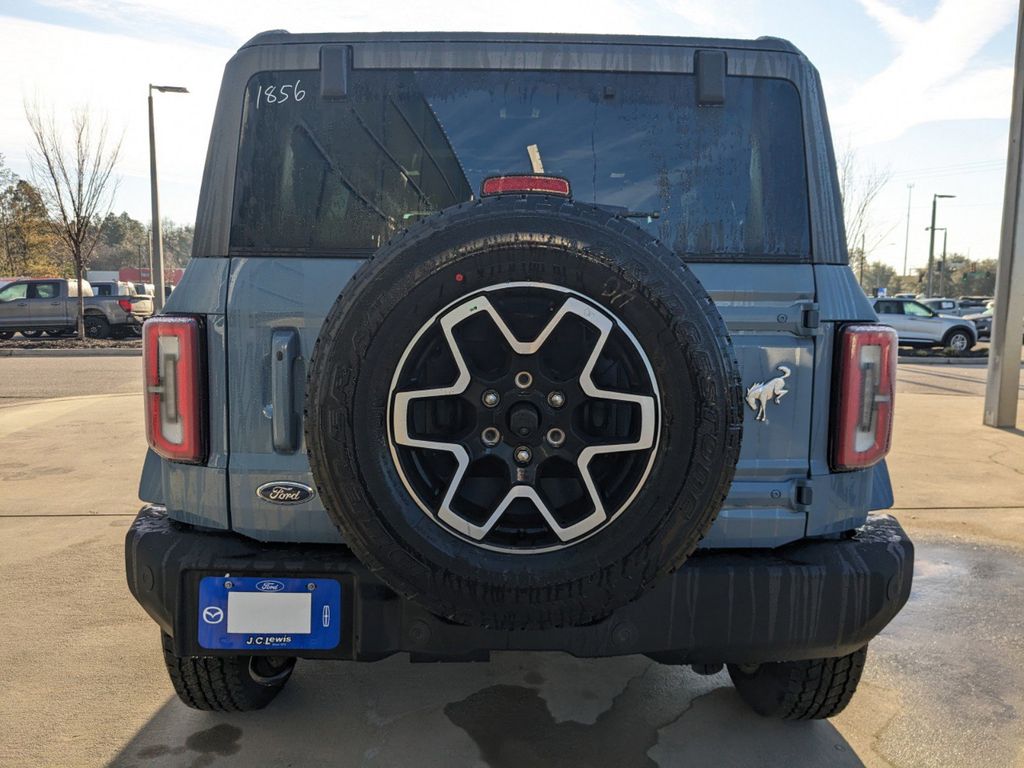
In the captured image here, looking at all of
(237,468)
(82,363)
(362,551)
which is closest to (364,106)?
(237,468)

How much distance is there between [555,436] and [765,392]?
2.33ft

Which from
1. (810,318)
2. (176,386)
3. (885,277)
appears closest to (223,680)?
(176,386)

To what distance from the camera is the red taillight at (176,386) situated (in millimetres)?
2061

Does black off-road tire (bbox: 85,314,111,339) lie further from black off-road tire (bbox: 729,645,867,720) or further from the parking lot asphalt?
black off-road tire (bbox: 729,645,867,720)

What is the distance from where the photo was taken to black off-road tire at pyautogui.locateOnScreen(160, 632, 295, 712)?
2.40 metres

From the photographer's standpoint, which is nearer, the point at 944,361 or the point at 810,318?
the point at 810,318

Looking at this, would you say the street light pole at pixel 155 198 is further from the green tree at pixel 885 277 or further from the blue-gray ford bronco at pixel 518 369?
the green tree at pixel 885 277

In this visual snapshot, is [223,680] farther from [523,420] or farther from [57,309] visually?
[57,309]

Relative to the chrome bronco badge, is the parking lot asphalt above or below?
below

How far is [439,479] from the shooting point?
71.5 inches

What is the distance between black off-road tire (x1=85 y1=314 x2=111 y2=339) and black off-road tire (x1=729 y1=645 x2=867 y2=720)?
23.5 meters

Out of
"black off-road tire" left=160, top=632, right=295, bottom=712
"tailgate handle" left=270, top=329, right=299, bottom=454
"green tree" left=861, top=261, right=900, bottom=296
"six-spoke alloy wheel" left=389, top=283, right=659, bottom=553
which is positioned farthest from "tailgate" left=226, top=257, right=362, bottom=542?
"green tree" left=861, top=261, right=900, bottom=296

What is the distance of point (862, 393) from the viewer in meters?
2.11

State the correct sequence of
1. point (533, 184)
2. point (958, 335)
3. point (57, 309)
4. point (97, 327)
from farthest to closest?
point (97, 327) < point (57, 309) < point (958, 335) < point (533, 184)
